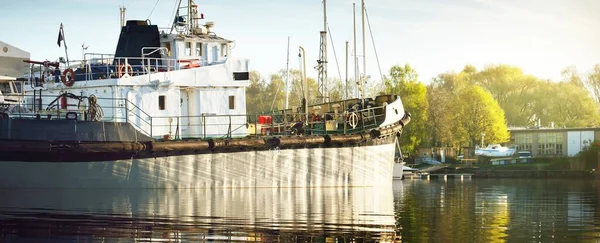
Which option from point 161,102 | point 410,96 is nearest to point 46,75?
point 161,102

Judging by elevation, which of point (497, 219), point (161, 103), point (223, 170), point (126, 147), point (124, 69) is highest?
point (124, 69)

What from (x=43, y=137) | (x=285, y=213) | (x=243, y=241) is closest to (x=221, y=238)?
(x=243, y=241)

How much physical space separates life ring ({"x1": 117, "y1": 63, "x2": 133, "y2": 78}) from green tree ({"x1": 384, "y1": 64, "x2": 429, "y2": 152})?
4543cm

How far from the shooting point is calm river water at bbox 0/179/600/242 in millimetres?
20344

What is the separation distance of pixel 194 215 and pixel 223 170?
10874 mm

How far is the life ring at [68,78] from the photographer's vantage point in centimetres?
3544

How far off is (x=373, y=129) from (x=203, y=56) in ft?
23.7

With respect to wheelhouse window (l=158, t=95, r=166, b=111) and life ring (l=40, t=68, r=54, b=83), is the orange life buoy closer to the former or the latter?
wheelhouse window (l=158, t=95, r=166, b=111)

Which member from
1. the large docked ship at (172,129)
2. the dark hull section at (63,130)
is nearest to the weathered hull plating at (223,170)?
the large docked ship at (172,129)

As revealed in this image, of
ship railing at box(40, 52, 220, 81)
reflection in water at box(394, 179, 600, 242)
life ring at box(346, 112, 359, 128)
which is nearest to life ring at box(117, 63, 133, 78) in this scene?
ship railing at box(40, 52, 220, 81)

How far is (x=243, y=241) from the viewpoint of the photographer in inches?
769

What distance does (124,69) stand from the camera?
35844 mm

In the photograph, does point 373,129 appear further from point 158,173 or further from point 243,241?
point 243,241

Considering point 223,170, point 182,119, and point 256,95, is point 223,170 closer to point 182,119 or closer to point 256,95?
point 182,119
